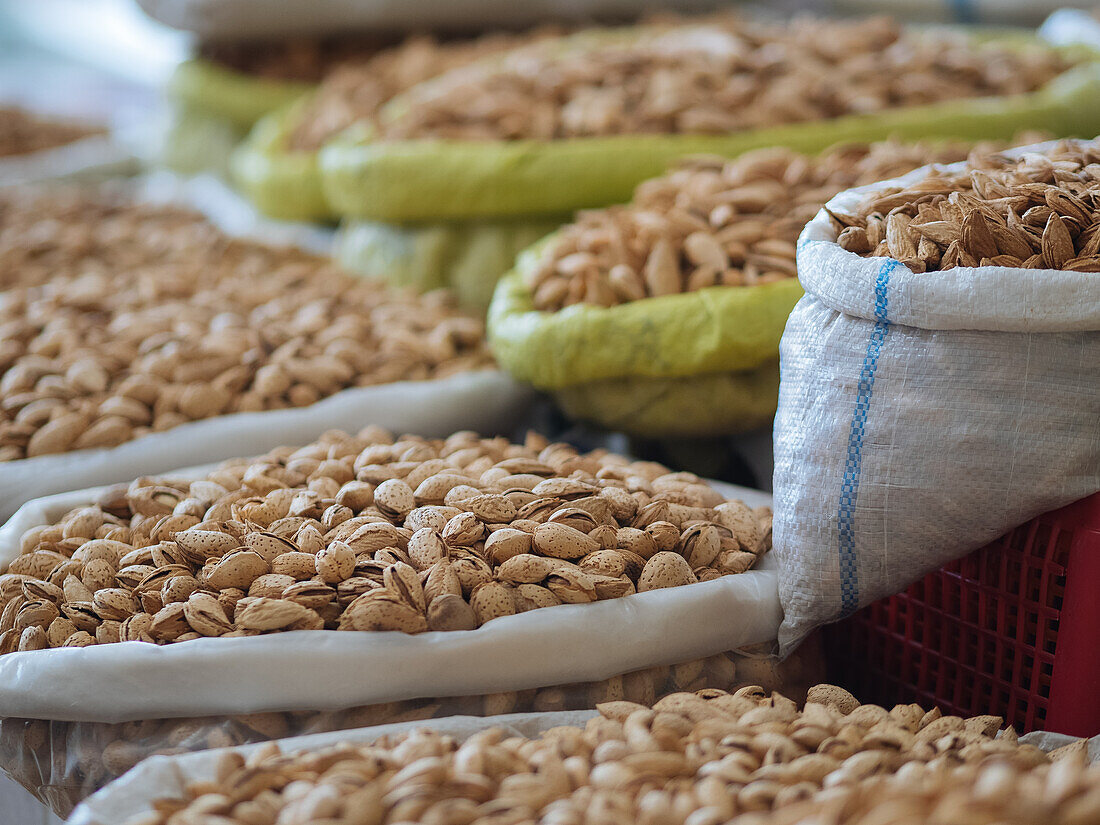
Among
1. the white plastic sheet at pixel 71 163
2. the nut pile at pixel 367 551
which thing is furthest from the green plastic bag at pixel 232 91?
the nut pile at pixel 367 551

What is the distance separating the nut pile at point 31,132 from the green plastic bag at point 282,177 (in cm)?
129

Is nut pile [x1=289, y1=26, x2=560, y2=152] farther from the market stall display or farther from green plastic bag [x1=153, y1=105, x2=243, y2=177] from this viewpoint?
the market stall display

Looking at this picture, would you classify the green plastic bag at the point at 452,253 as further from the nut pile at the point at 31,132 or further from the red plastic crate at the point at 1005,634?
the nut pile at the point at 31,132

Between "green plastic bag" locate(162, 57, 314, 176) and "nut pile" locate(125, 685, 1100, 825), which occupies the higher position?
"green plastic bag" locate(162, 57, 314, 176)

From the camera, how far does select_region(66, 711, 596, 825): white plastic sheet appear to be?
0.69 metres

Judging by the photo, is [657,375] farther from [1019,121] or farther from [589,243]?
[1019,121]

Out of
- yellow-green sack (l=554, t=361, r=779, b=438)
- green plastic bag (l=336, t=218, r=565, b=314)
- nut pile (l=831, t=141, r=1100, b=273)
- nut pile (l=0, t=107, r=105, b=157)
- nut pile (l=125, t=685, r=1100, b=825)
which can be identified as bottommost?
nut pile (l=125, t=685, r=1100, b=825)

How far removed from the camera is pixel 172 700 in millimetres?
782

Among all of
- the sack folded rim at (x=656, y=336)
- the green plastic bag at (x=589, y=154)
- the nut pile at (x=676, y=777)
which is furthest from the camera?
the green plastic bag at (x=589, y=154)

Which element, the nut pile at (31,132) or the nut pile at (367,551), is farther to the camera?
the nut pile at (31,132)

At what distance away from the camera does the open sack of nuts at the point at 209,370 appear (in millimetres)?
1172

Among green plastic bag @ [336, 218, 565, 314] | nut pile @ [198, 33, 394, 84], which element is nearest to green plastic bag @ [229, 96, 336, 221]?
green plastic bag @ [336, 218, 565, 314]

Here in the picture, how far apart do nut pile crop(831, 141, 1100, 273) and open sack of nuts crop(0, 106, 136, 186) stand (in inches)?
96.9

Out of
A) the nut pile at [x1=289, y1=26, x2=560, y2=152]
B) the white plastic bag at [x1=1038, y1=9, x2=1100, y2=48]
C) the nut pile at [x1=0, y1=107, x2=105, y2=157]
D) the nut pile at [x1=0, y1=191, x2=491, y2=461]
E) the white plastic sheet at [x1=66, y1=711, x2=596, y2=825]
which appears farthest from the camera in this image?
the nut pile at [x1=0, y1=107, x2=105, y2=157]
